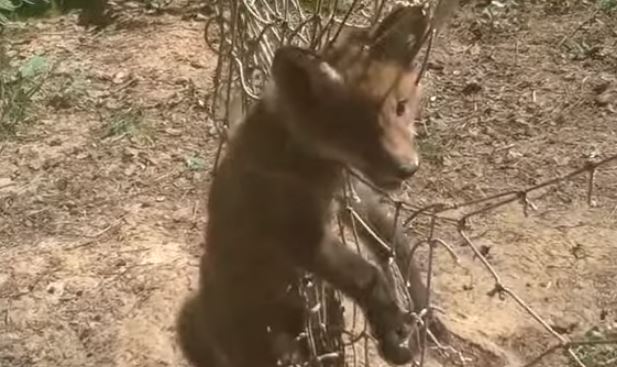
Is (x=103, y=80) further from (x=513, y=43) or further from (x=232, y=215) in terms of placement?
(x=232, y=215)

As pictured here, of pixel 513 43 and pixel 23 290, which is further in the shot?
pixel 513 43

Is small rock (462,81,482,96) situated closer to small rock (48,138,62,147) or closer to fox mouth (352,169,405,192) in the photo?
small rock (48,138,62,147)

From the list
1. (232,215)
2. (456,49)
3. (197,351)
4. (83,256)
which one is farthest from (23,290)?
(456,49)

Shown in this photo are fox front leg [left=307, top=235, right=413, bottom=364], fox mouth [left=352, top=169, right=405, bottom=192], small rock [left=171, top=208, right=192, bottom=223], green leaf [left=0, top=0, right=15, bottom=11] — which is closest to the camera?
fox mouth [left=352, top=169, right=405, bottom=192]

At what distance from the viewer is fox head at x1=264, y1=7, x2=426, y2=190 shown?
3.15 metres

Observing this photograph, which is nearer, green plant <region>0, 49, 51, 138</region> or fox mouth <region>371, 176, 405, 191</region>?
fox mouth <region>371, 176, 405, 191</region>

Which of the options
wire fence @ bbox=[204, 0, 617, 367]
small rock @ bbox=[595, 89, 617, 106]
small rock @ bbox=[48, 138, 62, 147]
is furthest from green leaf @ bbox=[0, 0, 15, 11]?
small rock @ bbox=[595, 89, 617, 106]

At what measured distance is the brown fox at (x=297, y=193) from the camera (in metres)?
3.19

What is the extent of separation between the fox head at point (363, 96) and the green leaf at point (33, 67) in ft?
10.3

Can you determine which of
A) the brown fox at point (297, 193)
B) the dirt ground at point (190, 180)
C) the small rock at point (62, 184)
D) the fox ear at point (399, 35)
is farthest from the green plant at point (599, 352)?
the small rock at point (62, 184)

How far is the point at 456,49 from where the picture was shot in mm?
6098

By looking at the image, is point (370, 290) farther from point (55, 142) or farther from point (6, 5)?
point (6, 5)

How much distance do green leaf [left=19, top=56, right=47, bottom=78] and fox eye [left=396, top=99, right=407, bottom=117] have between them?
10.9 feet

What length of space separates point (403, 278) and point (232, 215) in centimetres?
53
